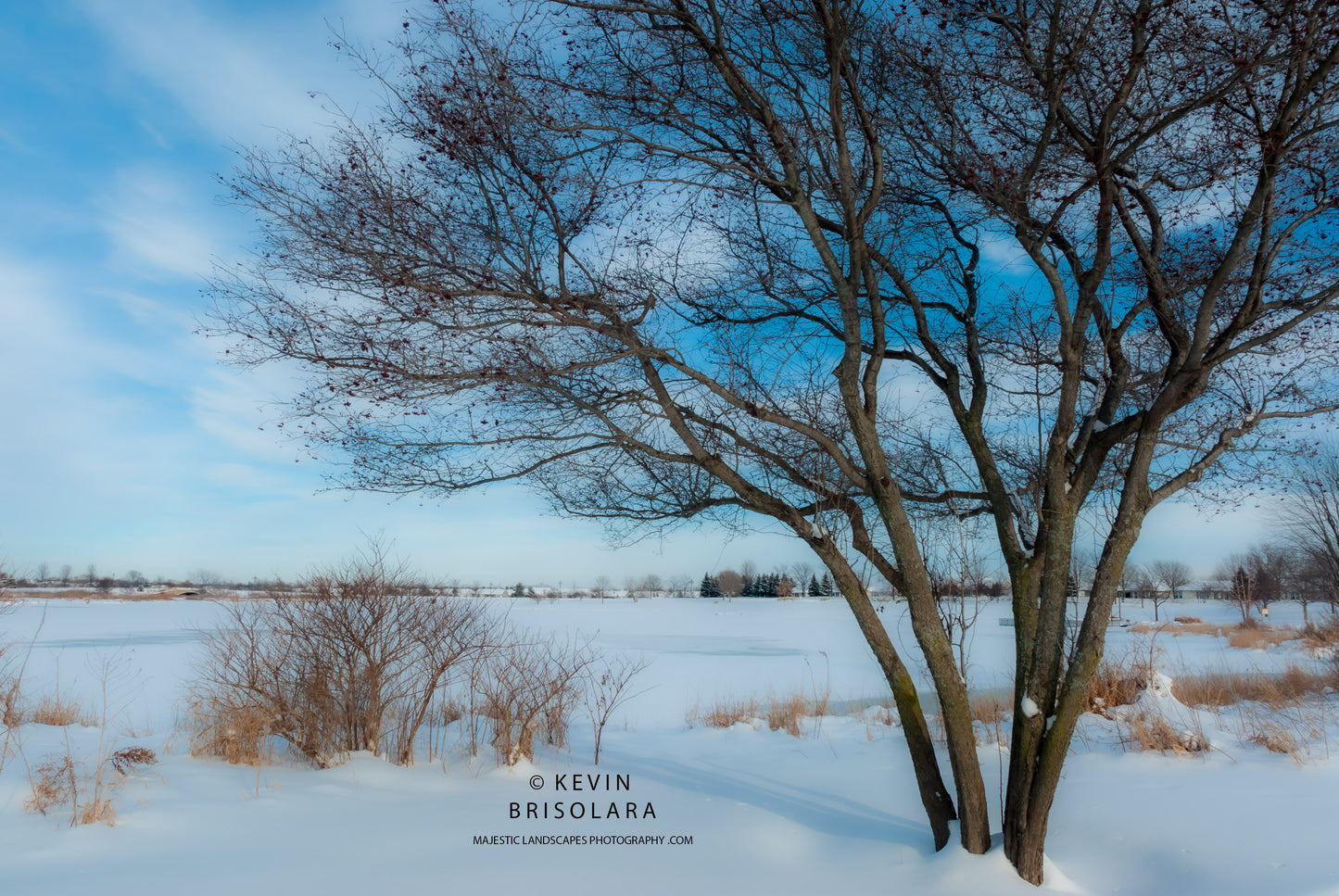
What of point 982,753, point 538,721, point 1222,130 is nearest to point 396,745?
point 538,721

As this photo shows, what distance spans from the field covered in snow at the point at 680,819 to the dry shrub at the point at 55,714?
0.31 m

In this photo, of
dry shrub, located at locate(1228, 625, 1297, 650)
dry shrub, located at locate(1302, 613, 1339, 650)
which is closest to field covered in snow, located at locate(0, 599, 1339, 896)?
dry shrub, located at locate(1302, 613, 1339, 650)

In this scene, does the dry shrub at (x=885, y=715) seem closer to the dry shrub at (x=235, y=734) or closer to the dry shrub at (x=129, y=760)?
the dry shrub at (x=235, y=734)

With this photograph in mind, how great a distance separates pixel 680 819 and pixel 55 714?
7.21 m

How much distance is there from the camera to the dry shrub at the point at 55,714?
7.82m

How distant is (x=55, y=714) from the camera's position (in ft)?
26.2

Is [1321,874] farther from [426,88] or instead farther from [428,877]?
[426,88]

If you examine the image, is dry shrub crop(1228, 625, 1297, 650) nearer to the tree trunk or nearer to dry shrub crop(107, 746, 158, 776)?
the tree trunk

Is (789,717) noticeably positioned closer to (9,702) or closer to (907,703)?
(907,703)

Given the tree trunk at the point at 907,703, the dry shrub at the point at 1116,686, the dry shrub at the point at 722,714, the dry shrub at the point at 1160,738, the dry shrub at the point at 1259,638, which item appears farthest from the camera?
the dry shrub at the point at 1259,638

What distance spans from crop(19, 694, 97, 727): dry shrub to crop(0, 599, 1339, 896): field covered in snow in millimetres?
314

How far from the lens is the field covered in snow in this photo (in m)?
4.07

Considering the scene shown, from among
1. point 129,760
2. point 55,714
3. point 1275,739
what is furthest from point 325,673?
point 1275,739

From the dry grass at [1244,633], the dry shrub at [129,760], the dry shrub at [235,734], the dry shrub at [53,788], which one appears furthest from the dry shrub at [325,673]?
the dry grass at [1244,633]
